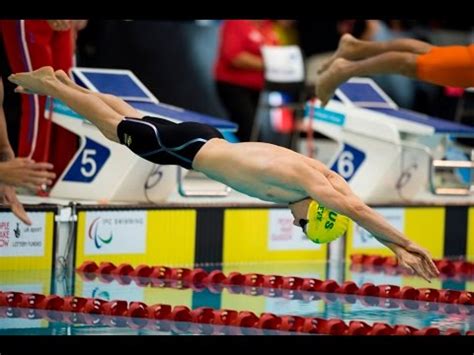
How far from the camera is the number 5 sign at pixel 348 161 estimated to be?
1118 centimetres

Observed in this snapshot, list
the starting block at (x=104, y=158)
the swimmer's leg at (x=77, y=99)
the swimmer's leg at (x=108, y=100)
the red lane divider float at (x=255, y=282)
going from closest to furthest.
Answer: the swimmer's leg at (x=77, y=99) < the swimmer's leg at (x=108, y=100) < the red lane divider float at (x=255, y=282) < the starting block at (x=104, y=158)

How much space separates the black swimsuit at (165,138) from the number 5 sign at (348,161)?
3484 mm

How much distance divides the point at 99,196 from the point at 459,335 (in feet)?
11.3

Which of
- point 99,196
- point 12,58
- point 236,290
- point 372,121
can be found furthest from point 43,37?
point 372,121

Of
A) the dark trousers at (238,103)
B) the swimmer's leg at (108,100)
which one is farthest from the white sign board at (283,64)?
the swimmer's leg at (108,100)

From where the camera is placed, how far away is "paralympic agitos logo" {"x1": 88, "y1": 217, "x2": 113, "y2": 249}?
31.2ft

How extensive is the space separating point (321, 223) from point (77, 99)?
4.65 ft

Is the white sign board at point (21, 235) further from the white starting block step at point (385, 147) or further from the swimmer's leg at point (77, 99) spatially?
the white starting block step at point (385, 147)

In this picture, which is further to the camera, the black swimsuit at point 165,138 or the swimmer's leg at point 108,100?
the swimmer's leg at point 108,100

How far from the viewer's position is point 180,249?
1000cm

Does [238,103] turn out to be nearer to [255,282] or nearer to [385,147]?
[385,147]

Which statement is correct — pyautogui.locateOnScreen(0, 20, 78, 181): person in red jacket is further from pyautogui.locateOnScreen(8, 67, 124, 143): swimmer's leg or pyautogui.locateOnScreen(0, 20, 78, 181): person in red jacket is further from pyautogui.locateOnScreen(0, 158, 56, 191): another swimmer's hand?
pyautogui.locateOnScreen(8, 67, 124, 143): swimmer's leg

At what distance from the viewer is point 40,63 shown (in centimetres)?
941

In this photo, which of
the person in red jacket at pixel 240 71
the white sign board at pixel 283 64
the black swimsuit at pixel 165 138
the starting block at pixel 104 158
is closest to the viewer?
the black swimsuit at pixel 165 138
